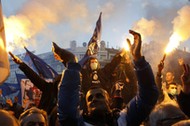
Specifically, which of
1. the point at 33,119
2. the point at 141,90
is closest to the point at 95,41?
the point at 33,119

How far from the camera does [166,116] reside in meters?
2.73

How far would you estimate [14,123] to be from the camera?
82.4 inches

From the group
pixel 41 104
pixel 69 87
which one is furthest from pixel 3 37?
pixel 41 104

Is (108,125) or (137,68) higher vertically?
(137,68)

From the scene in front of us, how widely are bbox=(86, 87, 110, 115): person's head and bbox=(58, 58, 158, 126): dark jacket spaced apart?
0.46ft

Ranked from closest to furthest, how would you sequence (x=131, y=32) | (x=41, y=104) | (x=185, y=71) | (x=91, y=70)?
(x=131, y=32), (x=185, y=71), (x=41, y=104), (x=91, y=70)

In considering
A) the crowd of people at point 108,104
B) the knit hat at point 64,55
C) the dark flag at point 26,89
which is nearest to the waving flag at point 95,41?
the dark flag at point 26,89

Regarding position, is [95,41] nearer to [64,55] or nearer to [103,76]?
[103,76]

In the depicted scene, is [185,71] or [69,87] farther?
[185,71]

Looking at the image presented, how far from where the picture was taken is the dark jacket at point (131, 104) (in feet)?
10.5

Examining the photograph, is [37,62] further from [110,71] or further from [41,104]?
[41,104]

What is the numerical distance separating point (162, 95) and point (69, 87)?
206cm

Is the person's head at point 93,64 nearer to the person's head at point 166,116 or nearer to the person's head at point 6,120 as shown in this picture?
the person's head at point 166,116

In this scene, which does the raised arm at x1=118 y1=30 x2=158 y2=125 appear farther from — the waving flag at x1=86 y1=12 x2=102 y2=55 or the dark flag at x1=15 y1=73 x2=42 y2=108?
the dark flag at x1=15 y1=73 x2=42 y2=108
